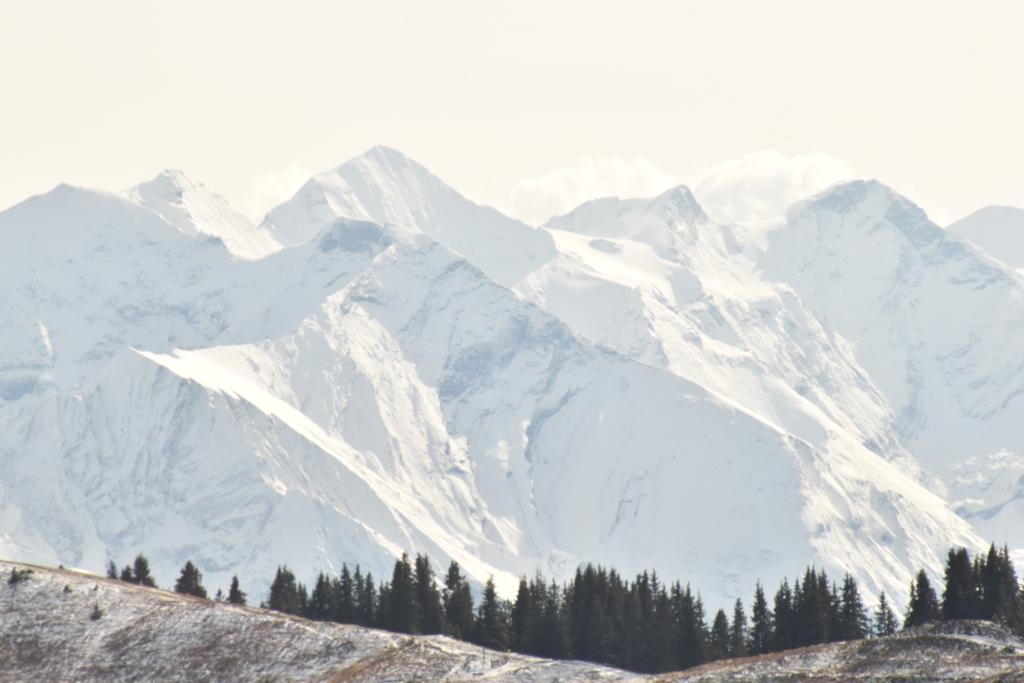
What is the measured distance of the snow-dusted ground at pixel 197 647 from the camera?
504 feet

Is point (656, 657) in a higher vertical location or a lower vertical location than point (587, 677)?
higher

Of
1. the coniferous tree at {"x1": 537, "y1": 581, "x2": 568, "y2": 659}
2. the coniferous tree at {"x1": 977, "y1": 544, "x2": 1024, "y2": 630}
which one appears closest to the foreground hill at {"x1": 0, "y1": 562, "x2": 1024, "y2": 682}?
the coniferous tree at {"x1": 537, "y1": 581, "x2": 568, "y2": 659}

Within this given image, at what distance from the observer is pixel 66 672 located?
16475 cm

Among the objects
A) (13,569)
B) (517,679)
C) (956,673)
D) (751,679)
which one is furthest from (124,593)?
(956,673)

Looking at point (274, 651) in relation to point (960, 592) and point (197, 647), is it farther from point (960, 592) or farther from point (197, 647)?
point (960, 592)

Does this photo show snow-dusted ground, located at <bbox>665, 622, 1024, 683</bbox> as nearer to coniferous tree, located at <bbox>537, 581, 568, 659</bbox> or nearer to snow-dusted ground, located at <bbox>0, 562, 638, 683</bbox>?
snow-dusted ground, located at <bbox>0, 562, 638, 683</bbox>

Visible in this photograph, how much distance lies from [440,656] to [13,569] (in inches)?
1737

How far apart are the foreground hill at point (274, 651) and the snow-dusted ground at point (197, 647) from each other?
3.1 inches

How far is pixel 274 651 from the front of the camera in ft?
535

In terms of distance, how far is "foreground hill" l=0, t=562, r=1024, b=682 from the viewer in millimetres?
139125

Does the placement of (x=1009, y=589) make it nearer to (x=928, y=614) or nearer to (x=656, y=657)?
(x=928, y=614)

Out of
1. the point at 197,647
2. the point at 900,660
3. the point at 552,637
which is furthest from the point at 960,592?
the point at 197,647

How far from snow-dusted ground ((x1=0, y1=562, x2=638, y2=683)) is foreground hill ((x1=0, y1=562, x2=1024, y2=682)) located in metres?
0.08

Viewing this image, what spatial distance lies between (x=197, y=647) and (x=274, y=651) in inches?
263
